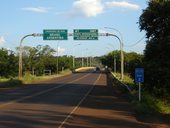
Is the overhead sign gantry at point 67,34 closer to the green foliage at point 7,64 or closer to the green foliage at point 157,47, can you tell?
the green foliage at point 157,47

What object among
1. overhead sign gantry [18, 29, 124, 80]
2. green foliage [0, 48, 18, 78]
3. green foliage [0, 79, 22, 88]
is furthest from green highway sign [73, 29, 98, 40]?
green foliage [0, 48, 18, 78]

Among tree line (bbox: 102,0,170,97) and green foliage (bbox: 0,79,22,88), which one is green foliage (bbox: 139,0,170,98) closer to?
tree line (bbox: 102,0,170,97)

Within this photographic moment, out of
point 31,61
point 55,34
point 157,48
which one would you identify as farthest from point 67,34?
point 31,61

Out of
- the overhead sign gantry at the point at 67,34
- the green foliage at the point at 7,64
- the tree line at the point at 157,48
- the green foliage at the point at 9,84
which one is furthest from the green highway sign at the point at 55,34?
the green foliage at the point at 7,64

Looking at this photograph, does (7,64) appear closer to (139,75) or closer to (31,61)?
(31,61)

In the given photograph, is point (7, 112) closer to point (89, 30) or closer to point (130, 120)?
point (130, 120)

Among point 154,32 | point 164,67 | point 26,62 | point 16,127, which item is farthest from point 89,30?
point 26,62

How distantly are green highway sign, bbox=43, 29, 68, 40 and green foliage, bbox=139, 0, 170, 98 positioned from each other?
25291 millimetres

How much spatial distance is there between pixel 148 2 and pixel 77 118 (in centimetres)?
2071

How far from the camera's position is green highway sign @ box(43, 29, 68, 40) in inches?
2520

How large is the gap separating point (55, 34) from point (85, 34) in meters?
3.95

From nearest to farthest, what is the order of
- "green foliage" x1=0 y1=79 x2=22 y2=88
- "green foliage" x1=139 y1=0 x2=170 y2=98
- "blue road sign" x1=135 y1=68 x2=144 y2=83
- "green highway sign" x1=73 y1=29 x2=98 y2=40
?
"blue road sign" x1=135 y1=68 x2=144 y2=83 < "green foliage" x1=139 y1=0 x2=170 y2=98 < "green foliage" x1=0 y1=79 x2=22 y2=88 < "green highway sign" x1=73 y1=29 x2=98 y2=40

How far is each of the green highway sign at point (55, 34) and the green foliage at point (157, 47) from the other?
25291 mm

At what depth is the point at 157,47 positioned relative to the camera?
34.7 meters
